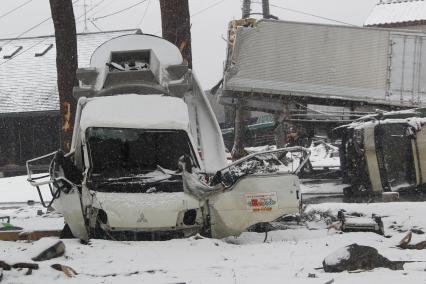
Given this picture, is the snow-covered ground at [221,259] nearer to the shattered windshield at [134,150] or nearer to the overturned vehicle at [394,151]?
the shattered windshield at [134,150]

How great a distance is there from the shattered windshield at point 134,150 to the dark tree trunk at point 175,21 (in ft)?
11.2

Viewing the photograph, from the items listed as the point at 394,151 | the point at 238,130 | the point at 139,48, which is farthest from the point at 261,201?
the point at 238,130

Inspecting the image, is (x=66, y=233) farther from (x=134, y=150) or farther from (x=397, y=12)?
(x=397, y=12)

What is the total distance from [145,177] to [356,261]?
2.89 metres

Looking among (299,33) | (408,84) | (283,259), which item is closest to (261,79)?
(299,33)

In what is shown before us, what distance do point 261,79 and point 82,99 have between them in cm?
1077

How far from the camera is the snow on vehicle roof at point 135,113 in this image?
6.55 metres

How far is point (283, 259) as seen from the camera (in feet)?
17.6

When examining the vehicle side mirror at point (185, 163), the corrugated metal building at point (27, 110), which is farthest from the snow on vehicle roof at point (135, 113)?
the corrugated metal building at point (27, 110)

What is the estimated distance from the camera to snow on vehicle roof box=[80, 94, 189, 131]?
6.55m

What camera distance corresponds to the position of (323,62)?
17281 mm

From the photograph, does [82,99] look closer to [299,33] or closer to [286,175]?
[286,175]

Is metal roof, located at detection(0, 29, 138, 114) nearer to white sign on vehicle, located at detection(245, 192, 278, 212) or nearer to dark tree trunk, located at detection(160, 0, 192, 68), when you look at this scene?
dark tree trunk, located at detection(160, 0, 192, 68)

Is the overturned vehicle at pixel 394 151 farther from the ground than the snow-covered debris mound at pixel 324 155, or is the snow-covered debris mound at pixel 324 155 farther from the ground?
the overturned vehicle at pixel 394 151
